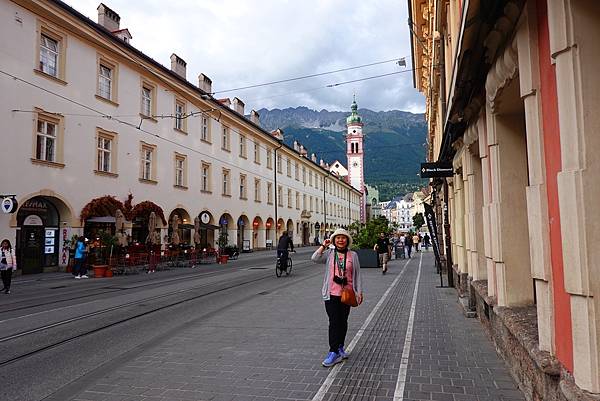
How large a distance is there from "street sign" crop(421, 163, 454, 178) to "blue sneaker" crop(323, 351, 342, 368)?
6.86 metres

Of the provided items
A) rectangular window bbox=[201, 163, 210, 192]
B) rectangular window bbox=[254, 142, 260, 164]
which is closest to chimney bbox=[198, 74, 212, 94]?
rectangular window bbox=[201, 163, 210, 192]

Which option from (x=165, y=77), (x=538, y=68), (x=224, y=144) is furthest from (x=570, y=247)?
(x=224, y=144)

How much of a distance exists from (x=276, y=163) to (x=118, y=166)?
2758 cm

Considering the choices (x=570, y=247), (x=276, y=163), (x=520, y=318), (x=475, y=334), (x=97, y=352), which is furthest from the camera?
(x=276, y=163)

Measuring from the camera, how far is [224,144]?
3812 centimetres

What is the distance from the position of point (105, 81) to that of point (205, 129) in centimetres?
1140

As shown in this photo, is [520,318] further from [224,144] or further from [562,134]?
[224,144]

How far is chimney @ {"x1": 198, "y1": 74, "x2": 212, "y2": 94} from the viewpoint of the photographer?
36.4 meters

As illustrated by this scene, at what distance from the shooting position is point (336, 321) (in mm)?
5855

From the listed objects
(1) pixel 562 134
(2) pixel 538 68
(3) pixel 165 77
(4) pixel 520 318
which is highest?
(3) pixel 165 77

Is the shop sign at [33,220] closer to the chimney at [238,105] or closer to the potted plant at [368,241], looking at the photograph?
the potted plant at [368,241]

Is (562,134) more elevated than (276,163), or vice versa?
(276,163)

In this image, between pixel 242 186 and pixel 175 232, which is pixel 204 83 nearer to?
pixel 242 186

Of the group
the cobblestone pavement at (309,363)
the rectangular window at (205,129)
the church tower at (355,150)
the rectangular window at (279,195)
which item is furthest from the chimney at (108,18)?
the church tower at (355,150)
